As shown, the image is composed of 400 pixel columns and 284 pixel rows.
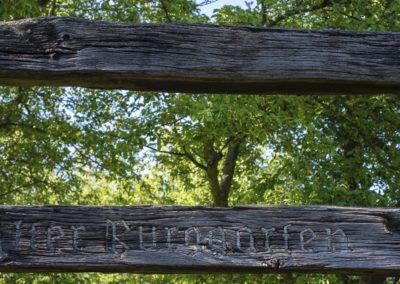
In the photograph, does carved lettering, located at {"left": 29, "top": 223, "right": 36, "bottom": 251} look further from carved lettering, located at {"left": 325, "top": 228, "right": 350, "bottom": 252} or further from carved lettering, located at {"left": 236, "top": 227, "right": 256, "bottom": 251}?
carved lettering, located at {"left": 325, "top": 228, "right": 350, "bottom": 252}

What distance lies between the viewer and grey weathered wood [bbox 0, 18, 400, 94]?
3191 mm

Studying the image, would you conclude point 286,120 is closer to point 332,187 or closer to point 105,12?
point 332,187

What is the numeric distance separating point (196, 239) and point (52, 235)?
1.70 ft

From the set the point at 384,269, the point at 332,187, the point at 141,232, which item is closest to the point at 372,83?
the point at 384,269

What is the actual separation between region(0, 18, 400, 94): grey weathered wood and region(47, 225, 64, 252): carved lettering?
0.52m

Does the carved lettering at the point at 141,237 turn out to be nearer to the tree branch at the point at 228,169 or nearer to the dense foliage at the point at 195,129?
the dense foliage at the point at 195,129

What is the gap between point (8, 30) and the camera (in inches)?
125

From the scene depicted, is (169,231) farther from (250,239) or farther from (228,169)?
(228,169)

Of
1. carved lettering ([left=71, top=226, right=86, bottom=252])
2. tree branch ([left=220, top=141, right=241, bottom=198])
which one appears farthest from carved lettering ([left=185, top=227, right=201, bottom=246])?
tree branch ([left=220, top=141, right=241, bottom=198])

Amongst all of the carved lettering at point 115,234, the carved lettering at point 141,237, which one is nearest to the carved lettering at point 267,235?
the carved lettering at point 141,237

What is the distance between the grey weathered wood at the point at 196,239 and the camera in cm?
320

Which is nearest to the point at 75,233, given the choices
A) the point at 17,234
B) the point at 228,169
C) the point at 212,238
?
the point at 17,234

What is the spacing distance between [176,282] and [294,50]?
11384 mm

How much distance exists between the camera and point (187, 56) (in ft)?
10.6
